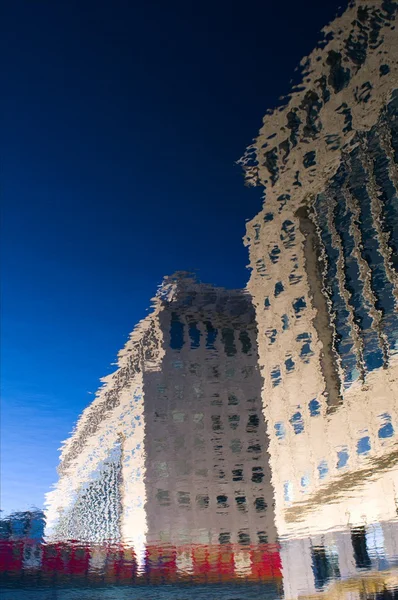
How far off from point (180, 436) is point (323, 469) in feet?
12.8

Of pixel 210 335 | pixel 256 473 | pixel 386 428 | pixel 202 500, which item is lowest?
pixel 202 500

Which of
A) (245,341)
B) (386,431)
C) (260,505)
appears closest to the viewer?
(386,431)

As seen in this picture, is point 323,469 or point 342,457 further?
point 323,469

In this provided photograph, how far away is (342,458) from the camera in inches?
161

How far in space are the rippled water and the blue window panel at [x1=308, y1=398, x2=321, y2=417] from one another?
0.04 ft

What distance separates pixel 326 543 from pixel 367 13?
3851 millimetres

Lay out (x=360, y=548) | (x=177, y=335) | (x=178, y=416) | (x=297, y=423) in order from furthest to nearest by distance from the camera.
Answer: (x=178, y=416) < (x=177, y=335) < (x=297, y=423) < (x=360, y=548)

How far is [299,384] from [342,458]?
740 millimetres

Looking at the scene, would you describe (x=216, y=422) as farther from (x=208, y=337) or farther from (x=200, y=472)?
(x=208, y=337)

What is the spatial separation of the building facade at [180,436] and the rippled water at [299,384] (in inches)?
1.9

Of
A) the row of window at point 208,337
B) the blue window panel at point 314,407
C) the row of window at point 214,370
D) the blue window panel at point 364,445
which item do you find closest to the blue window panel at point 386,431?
the blue window panel at point 364,445

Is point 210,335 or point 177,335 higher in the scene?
point 177,335

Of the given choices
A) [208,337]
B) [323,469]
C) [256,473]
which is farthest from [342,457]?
[208,337]

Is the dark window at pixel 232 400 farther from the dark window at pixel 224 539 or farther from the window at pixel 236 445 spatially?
the dark window at pixel 224 539
